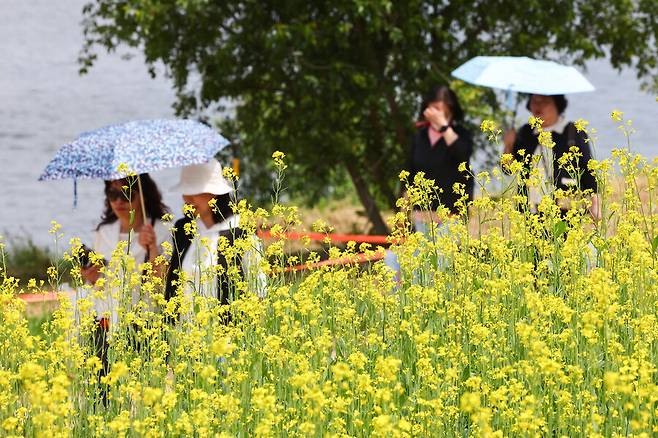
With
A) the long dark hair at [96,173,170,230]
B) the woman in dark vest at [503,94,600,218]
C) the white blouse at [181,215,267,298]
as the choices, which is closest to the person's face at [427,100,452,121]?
the woman in dark vest at [503,94,600,218]

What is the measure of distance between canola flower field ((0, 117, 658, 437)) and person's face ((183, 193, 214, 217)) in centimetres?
48

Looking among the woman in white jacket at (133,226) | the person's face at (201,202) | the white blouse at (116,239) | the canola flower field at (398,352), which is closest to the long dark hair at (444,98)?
the canola flower field at (398,352)

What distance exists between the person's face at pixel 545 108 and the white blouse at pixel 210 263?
2728 mm

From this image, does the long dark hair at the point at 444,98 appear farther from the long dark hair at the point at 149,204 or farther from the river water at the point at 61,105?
the river water at the point at 61,105

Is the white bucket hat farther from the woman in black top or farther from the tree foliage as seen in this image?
the tree foliage

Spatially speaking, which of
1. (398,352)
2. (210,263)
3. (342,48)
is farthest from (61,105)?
(398,352)

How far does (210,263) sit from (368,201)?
29.9 ft

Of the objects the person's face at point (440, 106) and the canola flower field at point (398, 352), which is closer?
the canola flower field at point (398, 352)

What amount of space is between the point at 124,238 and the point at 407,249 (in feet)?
6.01

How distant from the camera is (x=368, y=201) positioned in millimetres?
15031

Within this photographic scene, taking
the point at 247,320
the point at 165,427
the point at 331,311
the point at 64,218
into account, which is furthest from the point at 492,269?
the point at 64,218

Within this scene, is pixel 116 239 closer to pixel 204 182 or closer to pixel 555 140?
pixel 204 182

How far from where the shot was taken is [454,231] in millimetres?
5754

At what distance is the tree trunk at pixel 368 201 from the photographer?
49.0 ft
